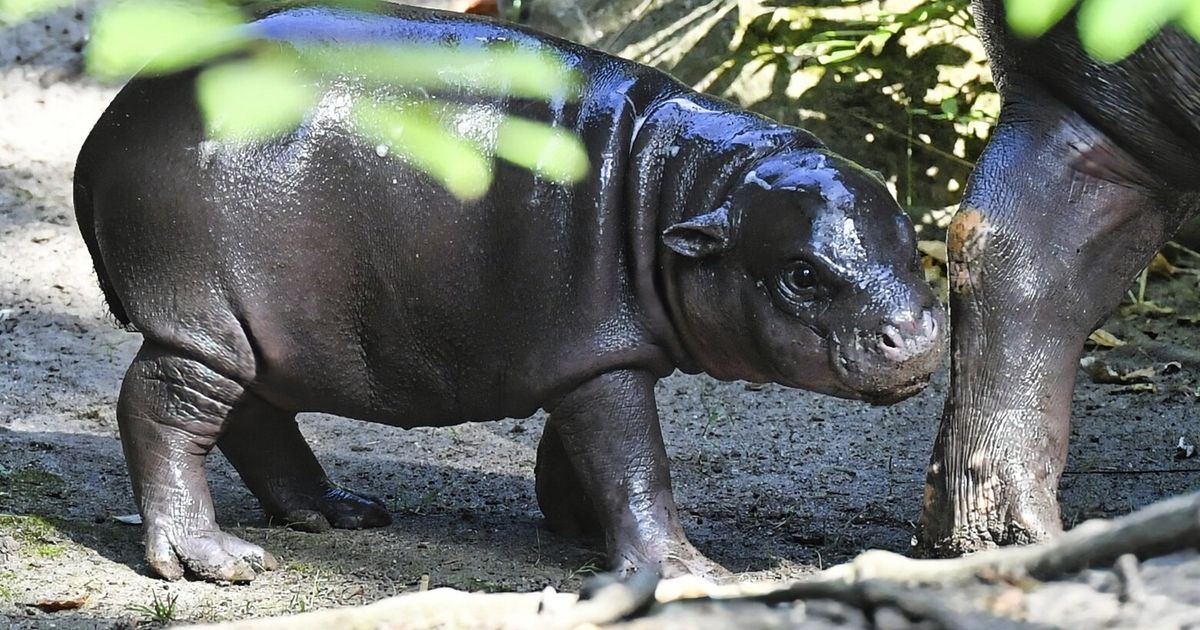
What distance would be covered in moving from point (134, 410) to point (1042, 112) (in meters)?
2.31

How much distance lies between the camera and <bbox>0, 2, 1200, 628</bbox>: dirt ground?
3605 mm

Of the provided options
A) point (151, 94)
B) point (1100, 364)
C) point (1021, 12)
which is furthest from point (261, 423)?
point (1100, 364)

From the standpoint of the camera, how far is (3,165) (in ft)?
24.6

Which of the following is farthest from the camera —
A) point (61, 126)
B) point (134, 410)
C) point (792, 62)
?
point (61, 126)

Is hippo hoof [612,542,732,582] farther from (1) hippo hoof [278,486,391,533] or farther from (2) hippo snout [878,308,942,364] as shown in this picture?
(1) hippo hoof [278,486,391,533]

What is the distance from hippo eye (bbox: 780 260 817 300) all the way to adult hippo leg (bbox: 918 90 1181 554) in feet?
1.12

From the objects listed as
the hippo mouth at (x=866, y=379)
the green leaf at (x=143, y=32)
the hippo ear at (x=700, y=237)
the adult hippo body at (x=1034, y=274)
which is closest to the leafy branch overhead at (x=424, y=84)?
the hippo ear at (x=700, y=237)

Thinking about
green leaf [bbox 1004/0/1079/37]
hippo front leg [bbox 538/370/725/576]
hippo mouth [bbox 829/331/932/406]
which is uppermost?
green leaf [bbox 1004/0/1079/37]

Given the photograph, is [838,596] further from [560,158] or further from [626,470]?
[560,158]

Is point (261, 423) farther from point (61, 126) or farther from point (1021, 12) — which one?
point (61, 126)

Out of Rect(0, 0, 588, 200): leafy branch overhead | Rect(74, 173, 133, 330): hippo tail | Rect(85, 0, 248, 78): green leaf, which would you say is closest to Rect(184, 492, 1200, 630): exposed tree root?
Rect(85, 0, 248, 78): green leaf

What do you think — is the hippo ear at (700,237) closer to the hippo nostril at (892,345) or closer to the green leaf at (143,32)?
the hippo nostril at (892,345)

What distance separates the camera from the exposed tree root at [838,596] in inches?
66.4

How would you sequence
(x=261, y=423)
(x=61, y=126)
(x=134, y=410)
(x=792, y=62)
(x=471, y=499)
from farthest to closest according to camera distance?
(x=61, y=126), (x=792, y=62), (x=471, y=499), (x=261, y=423), (x=134, y=410)
